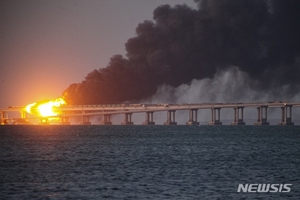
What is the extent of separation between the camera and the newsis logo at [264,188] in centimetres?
5959

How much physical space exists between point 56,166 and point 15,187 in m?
18.4

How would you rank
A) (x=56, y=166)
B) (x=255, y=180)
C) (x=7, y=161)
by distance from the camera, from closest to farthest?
(x=255, y=180), (x=56, y=166), (x=7, y=161)

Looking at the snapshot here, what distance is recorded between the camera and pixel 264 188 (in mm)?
60781

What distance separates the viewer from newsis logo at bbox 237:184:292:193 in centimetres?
5959

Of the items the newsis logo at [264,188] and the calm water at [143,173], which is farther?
the newsis logo at [264,188]

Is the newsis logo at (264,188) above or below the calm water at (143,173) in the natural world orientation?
below

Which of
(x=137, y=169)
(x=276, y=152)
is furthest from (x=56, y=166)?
(x=276, y=152)

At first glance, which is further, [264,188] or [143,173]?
[143,173]

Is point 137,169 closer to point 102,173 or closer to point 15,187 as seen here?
point 102,173

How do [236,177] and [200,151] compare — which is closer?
[236,177]

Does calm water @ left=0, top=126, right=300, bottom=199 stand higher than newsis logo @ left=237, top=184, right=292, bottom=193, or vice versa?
calm water @ left=0, top=126, right=300, bottom=199

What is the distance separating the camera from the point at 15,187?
206 ft

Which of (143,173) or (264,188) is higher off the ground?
(143,173)

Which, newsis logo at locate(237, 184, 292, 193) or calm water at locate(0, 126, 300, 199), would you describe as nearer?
calm water at locate(0, 126, 300, 199)
